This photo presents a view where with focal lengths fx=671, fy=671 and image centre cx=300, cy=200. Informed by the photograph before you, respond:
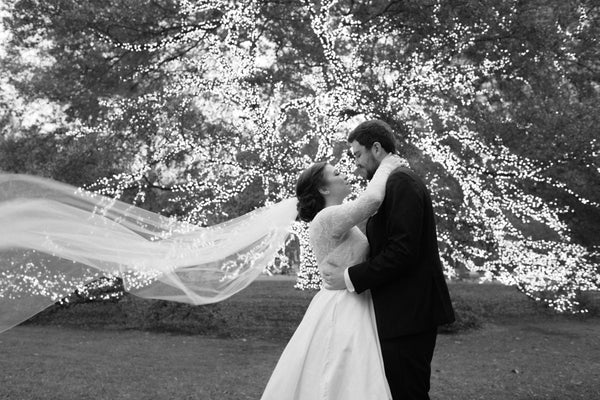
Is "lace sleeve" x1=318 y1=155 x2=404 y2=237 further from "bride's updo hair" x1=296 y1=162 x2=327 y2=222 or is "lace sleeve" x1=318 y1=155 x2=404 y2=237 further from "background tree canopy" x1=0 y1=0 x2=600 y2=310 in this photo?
"background tree canopy" x1=0 y1=0 x2=600 y2=310

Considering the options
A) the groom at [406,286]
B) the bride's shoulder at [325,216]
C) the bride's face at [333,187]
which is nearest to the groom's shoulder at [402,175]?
the groom at [406,286]

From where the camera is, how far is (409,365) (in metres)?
3.23

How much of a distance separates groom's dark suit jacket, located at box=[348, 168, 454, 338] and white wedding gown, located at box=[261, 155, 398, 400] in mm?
109

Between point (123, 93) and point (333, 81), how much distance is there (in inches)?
163

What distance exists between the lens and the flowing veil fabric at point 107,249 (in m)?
3.94

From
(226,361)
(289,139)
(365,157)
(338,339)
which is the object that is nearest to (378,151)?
(365,157)

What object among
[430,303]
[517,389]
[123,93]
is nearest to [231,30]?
[123,93]

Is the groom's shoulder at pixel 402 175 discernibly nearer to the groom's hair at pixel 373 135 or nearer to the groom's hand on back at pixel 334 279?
the groom's hair at pixel 373 135

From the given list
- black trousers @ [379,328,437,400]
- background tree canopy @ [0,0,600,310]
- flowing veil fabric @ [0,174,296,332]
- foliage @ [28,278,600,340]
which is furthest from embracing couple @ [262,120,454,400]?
foliage @ [28,278,600,340]

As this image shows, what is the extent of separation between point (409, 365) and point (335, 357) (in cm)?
37

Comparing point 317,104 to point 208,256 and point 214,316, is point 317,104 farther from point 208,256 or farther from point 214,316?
point 208,256

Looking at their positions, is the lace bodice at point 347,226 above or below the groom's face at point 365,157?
below

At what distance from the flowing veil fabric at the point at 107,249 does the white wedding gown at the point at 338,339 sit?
0.87 metres

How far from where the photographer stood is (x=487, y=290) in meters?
25.9
